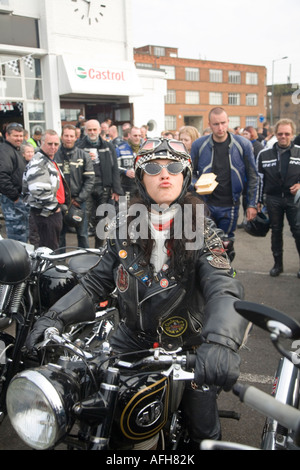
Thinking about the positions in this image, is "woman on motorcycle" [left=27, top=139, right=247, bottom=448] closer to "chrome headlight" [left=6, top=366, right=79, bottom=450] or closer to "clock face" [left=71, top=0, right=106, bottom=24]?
"chrome headlight" [left=6, top=366, right=79, bottom=450]

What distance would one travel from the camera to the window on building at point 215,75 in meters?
63.7

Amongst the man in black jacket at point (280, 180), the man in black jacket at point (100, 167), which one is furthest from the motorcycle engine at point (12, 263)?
the man in black jacket at point (100, 167)

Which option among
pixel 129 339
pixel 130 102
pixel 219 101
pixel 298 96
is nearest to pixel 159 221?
pixel 129 339

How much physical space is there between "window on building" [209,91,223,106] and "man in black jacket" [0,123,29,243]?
2383 inches

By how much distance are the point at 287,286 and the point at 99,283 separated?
3.93 metres

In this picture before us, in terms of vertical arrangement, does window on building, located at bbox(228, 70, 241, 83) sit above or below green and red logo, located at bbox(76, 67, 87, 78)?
above

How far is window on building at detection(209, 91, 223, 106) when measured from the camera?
207 feet

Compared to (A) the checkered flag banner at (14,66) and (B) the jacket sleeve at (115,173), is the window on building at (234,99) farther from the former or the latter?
(B) the jacket sleeve at (115,173)

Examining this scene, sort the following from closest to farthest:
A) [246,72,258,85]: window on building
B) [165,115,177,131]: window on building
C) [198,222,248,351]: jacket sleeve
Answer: [198,222,248,351]: jacket sleeve
[165,115,177,131]: window on building
[246,72,258,85]: window on building

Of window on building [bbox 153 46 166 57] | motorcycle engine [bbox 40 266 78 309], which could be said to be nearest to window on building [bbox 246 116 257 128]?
window on building [bbox 153 46 166 57]

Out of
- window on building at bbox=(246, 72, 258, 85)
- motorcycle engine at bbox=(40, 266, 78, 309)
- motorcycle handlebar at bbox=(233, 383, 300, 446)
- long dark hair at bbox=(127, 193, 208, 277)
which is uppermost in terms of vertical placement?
window on building at bbox=(246, 72, 258, 85)

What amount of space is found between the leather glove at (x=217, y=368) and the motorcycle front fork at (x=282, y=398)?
0.87ft

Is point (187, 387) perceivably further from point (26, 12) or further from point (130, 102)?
point (130, 102)

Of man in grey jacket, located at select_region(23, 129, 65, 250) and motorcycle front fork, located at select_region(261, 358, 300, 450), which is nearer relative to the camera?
motorcycle front fork, located at select_region(261, 358, 300, 450)
